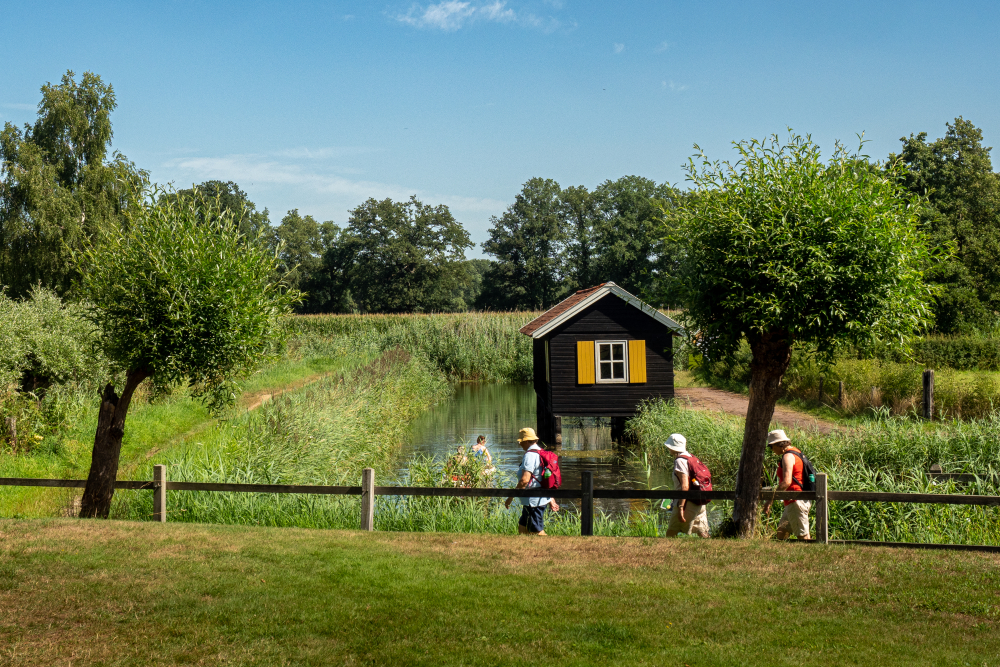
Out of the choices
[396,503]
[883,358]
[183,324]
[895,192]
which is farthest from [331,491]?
[883,358]

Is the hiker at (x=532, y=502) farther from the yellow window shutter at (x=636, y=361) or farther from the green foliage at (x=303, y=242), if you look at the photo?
the green foliage at (x=303, y=242)

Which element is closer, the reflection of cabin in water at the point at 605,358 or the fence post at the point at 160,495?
the fence post at the point at 160,495

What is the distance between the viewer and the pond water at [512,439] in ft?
65.4

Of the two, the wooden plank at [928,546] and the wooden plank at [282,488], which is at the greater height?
the wooden plank at [282,488]

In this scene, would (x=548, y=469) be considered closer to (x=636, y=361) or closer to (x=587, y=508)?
(x=587, y=508)

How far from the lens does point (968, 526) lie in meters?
10.8

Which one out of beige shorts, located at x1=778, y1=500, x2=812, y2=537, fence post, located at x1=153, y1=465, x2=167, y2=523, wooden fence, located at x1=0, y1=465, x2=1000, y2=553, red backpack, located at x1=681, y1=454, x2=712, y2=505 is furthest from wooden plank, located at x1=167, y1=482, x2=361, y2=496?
beige shorts, located at x1=778, y1=500, x2=812, y2=537

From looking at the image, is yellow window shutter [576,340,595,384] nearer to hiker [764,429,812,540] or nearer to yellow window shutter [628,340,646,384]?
yellow window shutter [628,340,646,384]

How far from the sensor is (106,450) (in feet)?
39.0

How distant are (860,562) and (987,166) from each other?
40.8 meters

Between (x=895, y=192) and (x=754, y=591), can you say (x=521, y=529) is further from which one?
(x=895, y=192)

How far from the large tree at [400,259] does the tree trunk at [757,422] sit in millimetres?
73294

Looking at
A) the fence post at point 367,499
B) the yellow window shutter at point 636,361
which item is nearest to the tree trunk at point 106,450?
the fence post at point 367,499

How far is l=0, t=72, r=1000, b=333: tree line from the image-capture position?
35.9 m
